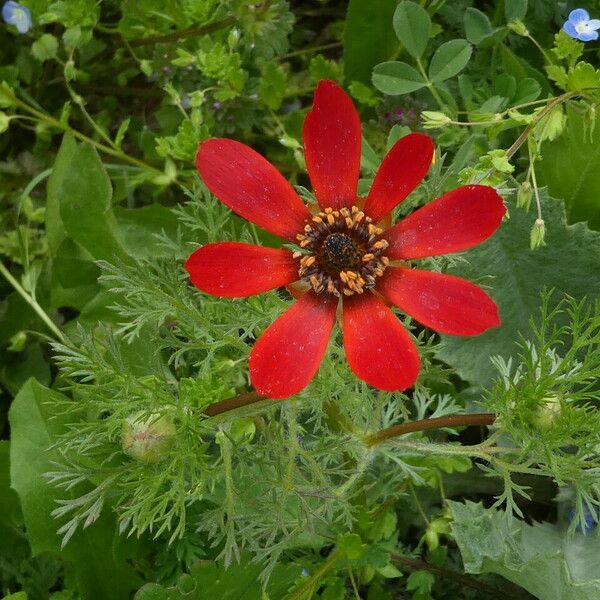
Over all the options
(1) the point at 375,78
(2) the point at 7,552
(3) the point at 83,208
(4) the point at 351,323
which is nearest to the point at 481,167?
(4) the point at 351,323

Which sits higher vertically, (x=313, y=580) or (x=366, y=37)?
(x=366, y=37)

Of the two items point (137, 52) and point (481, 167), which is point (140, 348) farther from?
point (137, 52)

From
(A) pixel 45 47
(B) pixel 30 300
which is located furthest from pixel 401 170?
(A) pixel 45 47

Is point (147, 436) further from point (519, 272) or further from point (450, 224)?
point (519, 272)

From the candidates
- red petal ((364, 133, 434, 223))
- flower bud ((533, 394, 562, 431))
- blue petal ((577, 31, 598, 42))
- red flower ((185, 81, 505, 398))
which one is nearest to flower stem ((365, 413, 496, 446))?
flower bud ((533, 394, 562, 431))

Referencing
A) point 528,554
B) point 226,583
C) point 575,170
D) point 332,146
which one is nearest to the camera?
point 332,146

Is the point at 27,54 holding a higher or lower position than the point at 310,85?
higher

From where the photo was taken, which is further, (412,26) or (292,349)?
(412,26)

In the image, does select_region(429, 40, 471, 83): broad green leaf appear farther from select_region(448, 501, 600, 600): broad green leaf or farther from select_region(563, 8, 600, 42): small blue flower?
select_region(448, 501, 600, 600): broad green leaf
